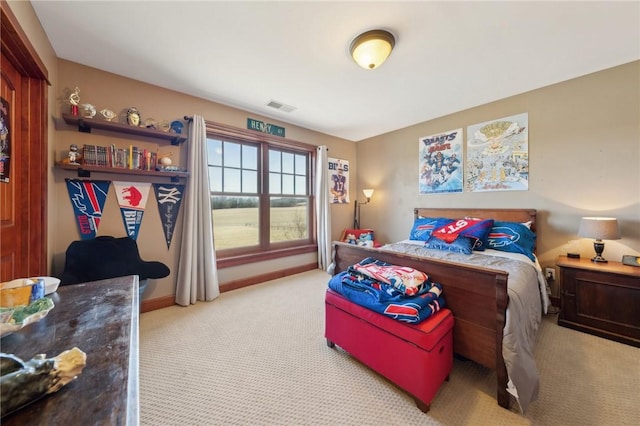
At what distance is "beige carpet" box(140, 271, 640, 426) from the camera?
1.31 metres

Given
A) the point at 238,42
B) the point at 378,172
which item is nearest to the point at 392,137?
the point at 378,172

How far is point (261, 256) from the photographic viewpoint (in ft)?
11.3

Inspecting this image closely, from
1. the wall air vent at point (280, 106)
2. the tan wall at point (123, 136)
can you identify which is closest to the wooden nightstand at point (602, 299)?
the wall air vent at point (280, 106)

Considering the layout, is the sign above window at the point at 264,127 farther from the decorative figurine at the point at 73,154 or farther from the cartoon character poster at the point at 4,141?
the cartoon character poster at the point at 4,141

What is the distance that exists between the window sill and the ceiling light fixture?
267 centimetres

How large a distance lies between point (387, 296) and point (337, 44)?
1988 mm

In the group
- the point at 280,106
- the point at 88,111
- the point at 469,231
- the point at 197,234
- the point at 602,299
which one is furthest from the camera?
the point at 280,106

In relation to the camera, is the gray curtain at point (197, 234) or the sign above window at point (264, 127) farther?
the sign above window at point (264, 127)

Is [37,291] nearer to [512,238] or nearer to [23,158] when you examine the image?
[23,158]

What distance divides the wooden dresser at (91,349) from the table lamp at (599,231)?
3.29 m

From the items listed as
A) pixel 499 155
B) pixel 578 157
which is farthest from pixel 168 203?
pixel 578 157

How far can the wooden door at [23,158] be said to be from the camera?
1428 mm

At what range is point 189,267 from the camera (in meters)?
2.67

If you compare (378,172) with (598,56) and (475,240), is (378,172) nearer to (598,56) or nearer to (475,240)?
(475,240)
